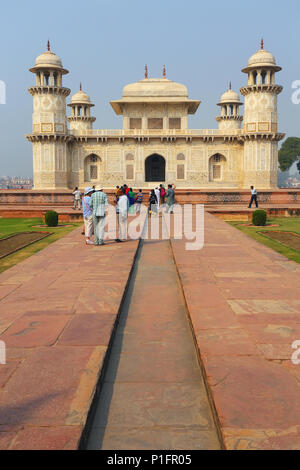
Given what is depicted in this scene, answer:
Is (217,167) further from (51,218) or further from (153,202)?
(51,218)

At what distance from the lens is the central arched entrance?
3469 cm

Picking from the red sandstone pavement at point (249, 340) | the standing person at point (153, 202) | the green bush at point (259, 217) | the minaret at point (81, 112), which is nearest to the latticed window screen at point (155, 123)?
the minaret at point (81, 112)

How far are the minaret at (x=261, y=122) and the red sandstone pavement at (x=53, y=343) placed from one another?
1070 inches

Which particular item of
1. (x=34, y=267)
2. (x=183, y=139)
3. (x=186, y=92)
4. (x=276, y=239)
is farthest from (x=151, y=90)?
(x=34, y=267)

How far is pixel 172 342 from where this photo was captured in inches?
139

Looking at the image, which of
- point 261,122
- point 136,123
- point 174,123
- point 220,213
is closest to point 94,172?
point 136,123

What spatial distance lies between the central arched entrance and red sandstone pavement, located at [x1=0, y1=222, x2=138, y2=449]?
95.0 feet

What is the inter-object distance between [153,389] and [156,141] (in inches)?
1233

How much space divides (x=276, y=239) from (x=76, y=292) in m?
6.23

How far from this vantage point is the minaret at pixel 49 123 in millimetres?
30844

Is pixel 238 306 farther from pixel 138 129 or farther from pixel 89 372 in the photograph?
pixel 138 129

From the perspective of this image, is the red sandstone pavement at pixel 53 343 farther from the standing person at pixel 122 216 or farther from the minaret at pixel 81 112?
the minaret at pixel 81 112

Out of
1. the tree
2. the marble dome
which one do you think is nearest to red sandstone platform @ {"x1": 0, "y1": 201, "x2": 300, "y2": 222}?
the marble dome
